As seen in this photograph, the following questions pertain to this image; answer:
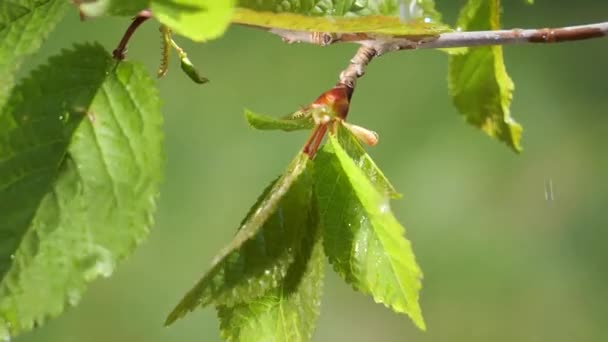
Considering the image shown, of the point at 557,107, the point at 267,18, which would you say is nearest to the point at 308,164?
the point at 267,18

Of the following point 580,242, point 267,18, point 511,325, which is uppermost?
point 267,18

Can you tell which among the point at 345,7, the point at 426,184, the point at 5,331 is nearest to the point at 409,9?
the point at 345,7

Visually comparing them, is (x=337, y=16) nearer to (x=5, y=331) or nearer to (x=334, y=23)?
(x=334, y=23)

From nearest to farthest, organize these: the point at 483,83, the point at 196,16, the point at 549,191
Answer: the point at 196,16 < the point at 483,83 < the point at 549,191

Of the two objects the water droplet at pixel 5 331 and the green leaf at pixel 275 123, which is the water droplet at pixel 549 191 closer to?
the green leaf at pixel 275 123

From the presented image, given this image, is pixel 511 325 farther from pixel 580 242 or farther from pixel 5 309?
pixel 5 309

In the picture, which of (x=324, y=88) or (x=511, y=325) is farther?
(x=324, y=88)

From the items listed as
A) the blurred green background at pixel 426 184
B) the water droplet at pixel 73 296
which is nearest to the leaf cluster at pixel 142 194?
the water droplet at pixel 73 296

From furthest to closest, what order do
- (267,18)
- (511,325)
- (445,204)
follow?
(445,204) → (511,325) → (267,18)
